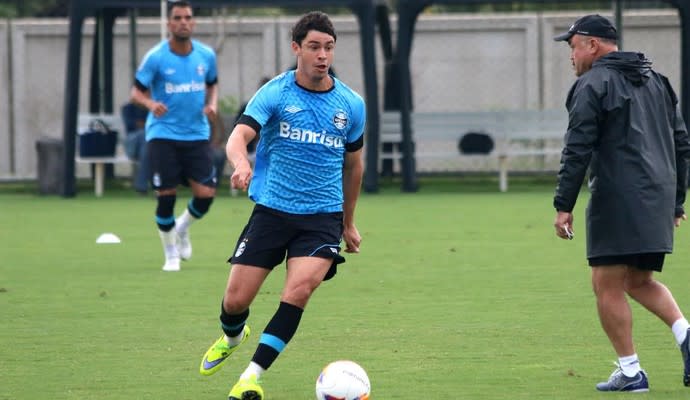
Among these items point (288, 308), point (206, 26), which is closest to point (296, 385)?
point (288, 308)

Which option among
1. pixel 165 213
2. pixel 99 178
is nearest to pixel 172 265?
pixel 165 213

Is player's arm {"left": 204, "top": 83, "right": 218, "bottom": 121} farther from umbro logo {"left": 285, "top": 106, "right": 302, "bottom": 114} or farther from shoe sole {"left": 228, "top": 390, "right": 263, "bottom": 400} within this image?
shoe sole {"left": 228, "top": 390, "right": 263, "bottom": 400}

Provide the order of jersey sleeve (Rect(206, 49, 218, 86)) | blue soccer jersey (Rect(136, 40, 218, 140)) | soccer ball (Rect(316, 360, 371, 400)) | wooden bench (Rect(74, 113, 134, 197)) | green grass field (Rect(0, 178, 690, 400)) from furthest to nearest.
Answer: wooden bench (Rect(74, 113, 134, 197)) < jersey sleeve (Rect(206, 49, 218, 86)) < blue soccer jersey (Rect(136, 40, 218, 140)) < green grass field (Rect(0, 178, 690, 400)) < soccer ball (Rect(316, 360, 371, 400))

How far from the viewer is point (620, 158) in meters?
6.79

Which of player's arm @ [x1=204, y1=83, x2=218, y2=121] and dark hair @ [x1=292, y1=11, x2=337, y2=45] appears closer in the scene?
dark hair @ [x1=292, y1=11, x2=337, y2=45]

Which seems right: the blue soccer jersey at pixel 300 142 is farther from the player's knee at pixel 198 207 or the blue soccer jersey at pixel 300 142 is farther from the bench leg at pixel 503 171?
the bench leg at pixel 503 171

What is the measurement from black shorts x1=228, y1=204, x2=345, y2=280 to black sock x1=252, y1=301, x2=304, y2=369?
1.01 ft

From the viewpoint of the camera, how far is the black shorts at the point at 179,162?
12414 millimetres

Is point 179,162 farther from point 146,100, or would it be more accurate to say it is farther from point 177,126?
point 146,100

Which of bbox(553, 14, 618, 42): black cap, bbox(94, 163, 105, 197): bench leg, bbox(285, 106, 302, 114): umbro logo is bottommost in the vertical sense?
bbox(94, 163, 105, 197): bench leg

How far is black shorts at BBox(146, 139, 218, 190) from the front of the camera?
12414 millimetres

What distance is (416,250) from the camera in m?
13.8

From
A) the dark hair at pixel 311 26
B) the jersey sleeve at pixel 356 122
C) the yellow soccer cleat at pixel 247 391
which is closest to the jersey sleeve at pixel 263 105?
the dark hair at pixel 311 26

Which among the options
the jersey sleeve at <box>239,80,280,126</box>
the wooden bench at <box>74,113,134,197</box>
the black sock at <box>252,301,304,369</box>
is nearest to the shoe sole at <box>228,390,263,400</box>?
the black sock at <box>252,301,304,369</box>
